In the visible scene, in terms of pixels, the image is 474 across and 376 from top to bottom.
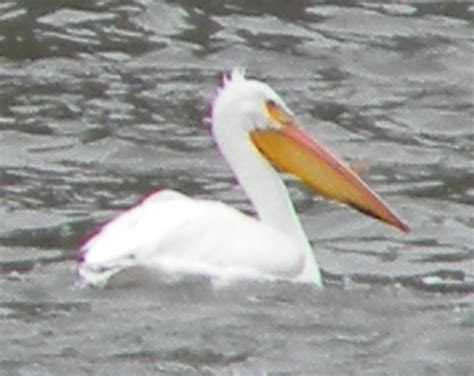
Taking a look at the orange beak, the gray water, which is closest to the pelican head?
the orange beak

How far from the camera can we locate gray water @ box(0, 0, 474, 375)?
9828 millimetres

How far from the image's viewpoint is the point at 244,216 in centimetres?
1082

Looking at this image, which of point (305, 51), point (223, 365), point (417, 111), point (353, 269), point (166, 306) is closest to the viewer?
point (223, 365)

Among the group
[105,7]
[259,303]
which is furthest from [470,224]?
[105,7]

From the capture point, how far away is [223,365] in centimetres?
960

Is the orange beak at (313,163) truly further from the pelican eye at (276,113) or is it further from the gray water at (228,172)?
the gray water at (228,172)

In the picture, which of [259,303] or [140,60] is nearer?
[259,303]

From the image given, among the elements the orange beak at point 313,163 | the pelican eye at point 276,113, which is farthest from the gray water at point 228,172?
the pelican eye at point 276,113

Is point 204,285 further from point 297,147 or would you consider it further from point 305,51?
point 305,51

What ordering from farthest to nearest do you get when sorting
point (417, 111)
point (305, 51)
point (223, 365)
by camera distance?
point (305, 51), point (417, 111), point (223, 365)

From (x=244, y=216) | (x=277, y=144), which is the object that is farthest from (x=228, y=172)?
(x=244, y=216)

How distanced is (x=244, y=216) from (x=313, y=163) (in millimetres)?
589

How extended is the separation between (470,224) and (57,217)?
5.88 feet

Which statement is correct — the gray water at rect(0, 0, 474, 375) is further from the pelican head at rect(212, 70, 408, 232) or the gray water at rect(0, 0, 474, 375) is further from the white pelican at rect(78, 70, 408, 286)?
the pelican head at rect(212, 70, 408, 232)
